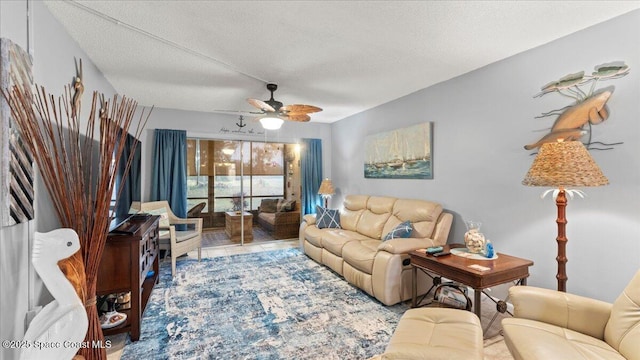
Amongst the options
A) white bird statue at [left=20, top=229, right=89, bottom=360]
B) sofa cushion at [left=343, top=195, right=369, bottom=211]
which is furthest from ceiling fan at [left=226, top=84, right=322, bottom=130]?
white bird statue at [left=20, top=229, right=89, bottom=360]

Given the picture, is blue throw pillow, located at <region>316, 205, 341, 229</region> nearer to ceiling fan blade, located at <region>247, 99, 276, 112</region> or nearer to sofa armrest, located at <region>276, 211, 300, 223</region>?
sofa armrest, located at <region>276, 211, 300, 223</region>

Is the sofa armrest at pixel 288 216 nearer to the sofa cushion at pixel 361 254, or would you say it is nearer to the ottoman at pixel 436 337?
the sofa cushion at pixel 361 254

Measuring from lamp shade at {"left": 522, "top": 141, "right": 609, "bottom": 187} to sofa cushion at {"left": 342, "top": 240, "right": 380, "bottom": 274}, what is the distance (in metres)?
1.68

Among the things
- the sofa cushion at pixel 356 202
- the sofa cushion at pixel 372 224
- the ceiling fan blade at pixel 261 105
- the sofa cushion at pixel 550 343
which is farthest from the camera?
the sofa cushion at pixel 356 202

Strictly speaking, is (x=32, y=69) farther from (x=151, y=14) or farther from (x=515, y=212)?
(x=515, y=212)

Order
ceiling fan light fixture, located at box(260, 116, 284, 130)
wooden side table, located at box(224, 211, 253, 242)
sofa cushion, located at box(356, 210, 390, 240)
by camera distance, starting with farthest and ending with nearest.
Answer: wooden side table, located at box(224, 211, 253, 242) → sofa cushion, located at box(356, 210, 390, 240) → ceiling fan light fixture, located at box(260, 116, 284, 130)

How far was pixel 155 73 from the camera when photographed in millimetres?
3088

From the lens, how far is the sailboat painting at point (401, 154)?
11.9 ft

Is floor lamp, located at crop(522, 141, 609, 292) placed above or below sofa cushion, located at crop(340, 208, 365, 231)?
above

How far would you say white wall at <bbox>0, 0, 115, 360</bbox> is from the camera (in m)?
1.40

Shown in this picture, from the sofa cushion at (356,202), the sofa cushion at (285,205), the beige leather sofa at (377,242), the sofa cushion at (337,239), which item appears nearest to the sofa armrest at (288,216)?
the sofa cushion at (285,205)

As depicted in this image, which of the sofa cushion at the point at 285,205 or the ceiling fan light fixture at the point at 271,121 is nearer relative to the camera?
the ceiling fan light fixture at the point at 271,121

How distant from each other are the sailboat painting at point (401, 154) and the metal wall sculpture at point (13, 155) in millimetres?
3627

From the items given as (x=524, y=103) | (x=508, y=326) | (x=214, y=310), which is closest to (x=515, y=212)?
(x=524, y=103)
